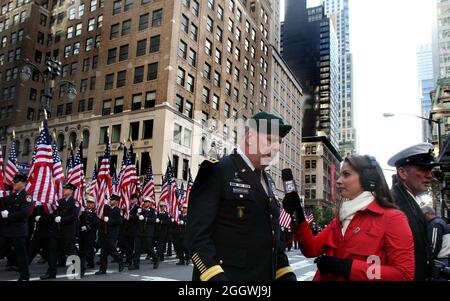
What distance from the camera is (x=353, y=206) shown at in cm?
284

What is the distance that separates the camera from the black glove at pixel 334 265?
2.57 meters

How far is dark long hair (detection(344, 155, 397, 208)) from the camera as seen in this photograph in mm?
2814

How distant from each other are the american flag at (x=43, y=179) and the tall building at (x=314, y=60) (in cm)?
12589

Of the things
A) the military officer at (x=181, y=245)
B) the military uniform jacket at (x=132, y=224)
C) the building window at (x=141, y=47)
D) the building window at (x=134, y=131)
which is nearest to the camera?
the military uniform jacket at (x=132, y=224)

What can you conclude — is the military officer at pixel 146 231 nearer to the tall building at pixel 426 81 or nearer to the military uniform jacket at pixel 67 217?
the military uniform jacket at pixel 67 217

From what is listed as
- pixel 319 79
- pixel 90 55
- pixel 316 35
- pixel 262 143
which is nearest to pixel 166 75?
pixel 90 55

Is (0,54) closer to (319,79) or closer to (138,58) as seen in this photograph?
(138,58)

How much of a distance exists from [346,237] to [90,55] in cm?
4923

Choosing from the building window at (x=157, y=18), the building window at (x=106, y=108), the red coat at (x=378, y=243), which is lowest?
the red coat at (x=378, y=243)

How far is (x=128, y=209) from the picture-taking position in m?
15.5

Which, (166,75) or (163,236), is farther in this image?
(166,75)

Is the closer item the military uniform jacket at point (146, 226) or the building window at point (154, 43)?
the military uniform jacket at point (146, 226)

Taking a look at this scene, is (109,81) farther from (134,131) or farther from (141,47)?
(134,131)

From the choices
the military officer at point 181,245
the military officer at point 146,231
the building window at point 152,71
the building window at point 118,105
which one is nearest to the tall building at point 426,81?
the building window at point 152,71
